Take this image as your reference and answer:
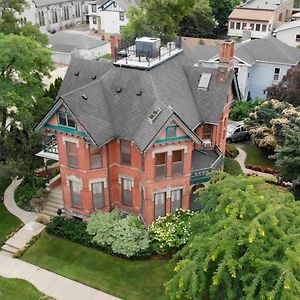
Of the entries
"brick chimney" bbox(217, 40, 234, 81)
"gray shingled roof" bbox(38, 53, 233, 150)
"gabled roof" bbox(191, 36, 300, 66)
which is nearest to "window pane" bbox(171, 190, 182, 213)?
"gray shingled roof" bbox(38, 53, 233, 150)

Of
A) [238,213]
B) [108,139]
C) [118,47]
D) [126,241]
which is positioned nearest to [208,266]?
[238,213]

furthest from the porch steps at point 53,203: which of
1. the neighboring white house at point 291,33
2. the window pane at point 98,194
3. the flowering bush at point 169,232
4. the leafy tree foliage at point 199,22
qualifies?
the leafy tree foliage at point 199,22

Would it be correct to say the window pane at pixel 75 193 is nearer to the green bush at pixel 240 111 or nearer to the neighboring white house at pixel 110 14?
the green bush at pixel 240 111

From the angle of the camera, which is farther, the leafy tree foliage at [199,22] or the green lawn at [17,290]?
the leafy tree foliage at [199,22]

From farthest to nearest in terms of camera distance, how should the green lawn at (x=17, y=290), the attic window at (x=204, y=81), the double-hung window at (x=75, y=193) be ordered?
the attic window at (x=204, y=81)
the double-hung window at (x=75, y=193)
the green lawn at (x=17, y=290)

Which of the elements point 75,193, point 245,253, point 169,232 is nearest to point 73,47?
point 75,193

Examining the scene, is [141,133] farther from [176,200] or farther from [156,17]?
[156,17]
